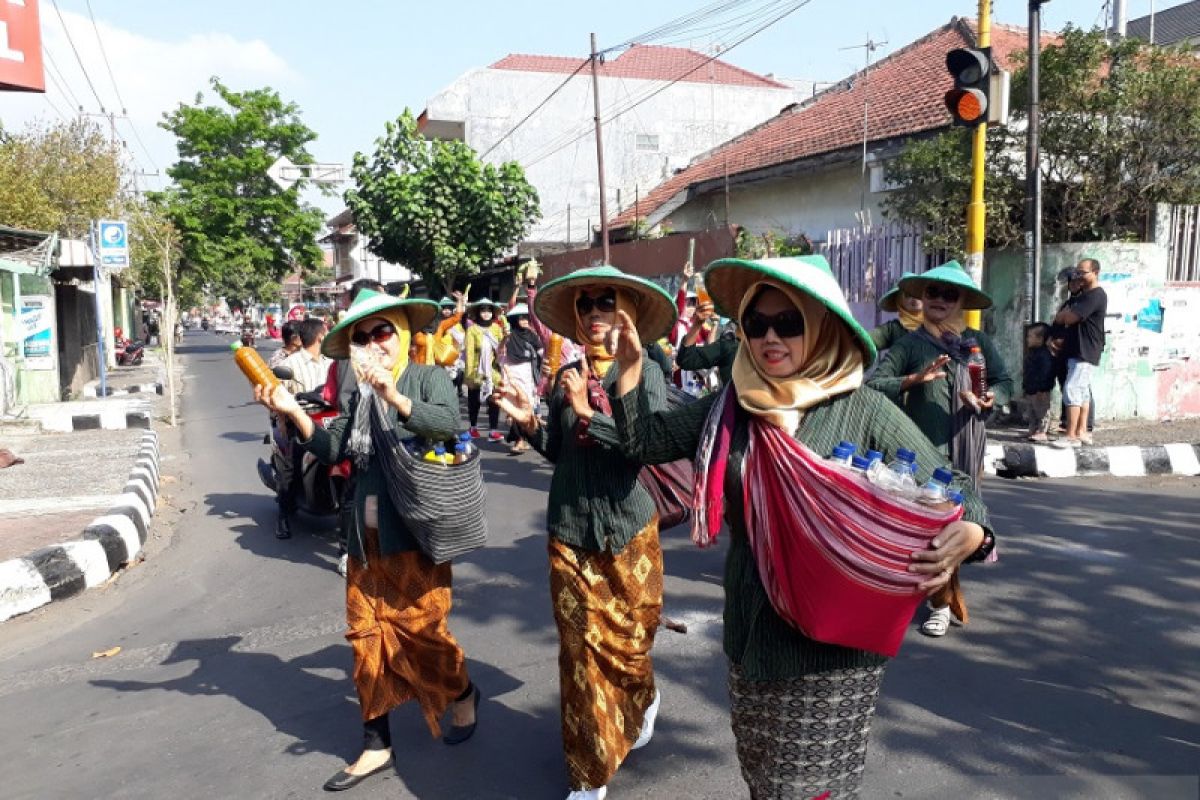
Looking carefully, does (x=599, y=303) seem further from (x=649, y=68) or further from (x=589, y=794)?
(x=649, y=68)

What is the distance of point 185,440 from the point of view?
1298 centimetres

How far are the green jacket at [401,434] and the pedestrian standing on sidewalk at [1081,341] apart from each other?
751cm

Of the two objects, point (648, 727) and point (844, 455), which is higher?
point (844, 455)

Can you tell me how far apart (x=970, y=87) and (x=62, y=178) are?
21.9m

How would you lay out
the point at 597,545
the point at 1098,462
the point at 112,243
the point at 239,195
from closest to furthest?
1. the point at 597,545
2. the point at 1098,462
3. the point at 112,243
4. the point at 239,195

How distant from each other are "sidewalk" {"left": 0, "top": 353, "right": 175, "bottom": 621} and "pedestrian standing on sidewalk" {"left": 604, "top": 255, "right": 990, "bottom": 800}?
5.20m

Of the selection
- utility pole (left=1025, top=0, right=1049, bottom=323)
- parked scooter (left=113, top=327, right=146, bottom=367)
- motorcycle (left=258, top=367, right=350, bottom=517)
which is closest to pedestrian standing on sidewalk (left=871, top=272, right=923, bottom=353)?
motorcycle (left=258, top=367, right=350, bottom=517)

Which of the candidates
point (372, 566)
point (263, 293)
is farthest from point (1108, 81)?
point (263, 293)

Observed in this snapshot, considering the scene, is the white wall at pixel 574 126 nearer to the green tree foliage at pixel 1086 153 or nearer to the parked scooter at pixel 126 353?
the parked scooter at pixel 126 353

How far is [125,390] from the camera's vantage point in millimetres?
19578

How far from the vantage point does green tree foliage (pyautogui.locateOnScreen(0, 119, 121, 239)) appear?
1959 centimetres

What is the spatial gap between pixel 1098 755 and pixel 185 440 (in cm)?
1228

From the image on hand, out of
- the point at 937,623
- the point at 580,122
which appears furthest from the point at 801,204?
the point at 580,122

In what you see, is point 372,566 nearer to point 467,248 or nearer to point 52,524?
point 52,524
